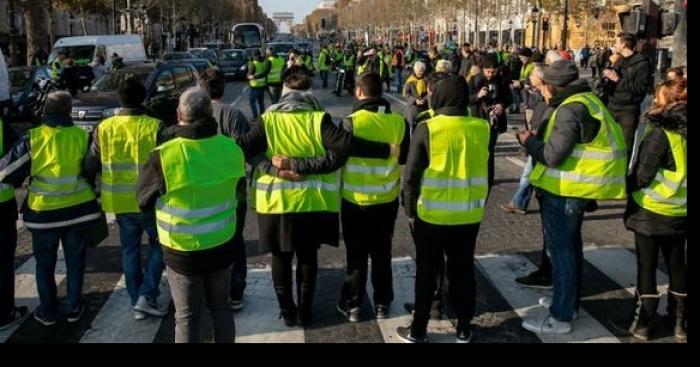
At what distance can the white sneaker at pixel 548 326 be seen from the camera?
5.00m

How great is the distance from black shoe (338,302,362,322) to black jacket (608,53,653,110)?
19.5 feet

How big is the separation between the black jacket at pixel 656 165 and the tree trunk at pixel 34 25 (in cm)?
3089

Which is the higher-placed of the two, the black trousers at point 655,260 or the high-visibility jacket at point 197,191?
the high-visibility jacket at point 197,191

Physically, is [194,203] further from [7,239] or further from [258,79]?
[258,79]

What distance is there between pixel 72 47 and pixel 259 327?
23.3 m

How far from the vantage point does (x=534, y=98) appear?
1111 centimetres

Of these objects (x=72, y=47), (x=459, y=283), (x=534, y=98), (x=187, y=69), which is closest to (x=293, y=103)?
(x=459, y=283)

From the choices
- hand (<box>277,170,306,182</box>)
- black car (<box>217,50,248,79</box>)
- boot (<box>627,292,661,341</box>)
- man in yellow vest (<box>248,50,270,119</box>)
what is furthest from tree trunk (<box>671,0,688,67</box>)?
black car (<box>217,50,248,79</box>)

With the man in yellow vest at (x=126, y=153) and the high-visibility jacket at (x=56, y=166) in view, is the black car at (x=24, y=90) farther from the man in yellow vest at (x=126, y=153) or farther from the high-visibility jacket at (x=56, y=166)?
the man in yellow vest at (x=126, y=153)

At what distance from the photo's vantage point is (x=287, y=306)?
5094 mm

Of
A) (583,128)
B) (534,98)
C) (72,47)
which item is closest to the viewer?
(583,128)

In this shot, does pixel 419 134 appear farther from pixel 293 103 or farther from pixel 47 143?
pixel 47 143

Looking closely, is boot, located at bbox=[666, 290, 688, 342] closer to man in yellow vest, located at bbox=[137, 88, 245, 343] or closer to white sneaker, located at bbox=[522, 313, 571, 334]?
white sneaker, located at bbox=[522, 313, 571, 334]

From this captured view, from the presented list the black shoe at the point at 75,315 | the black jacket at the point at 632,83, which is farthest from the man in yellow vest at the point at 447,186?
the black jacket at the point at 632,83
